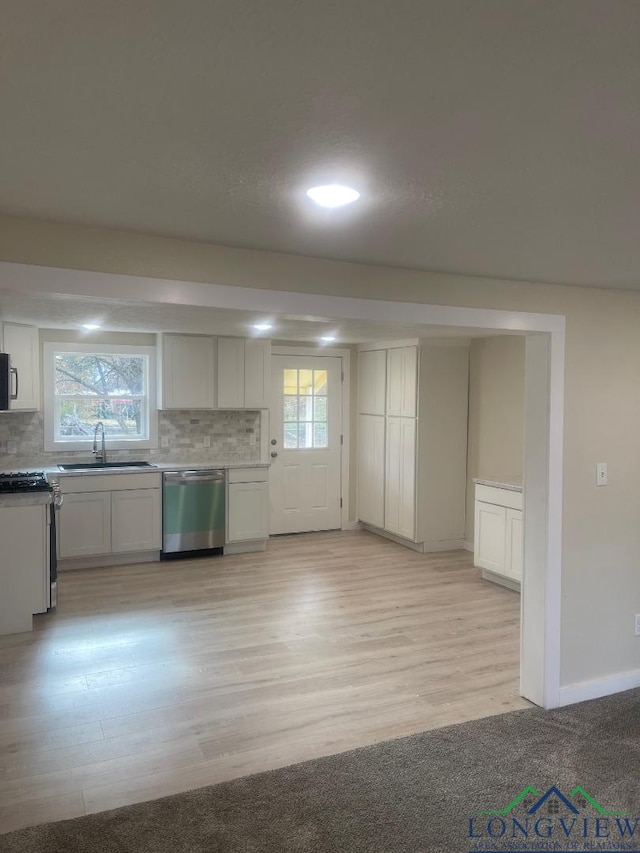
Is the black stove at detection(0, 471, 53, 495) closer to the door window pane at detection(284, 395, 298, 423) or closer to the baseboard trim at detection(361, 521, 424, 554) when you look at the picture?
the door window pane at detection(284, 395, 298, 423)

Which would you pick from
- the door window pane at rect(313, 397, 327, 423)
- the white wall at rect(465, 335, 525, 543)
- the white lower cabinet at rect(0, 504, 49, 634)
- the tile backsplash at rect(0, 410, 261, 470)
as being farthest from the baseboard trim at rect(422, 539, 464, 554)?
the white lower cabinet at rect(0, 504, 49, 634)

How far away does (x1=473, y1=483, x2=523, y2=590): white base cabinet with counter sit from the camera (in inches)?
198

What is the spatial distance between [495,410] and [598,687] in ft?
10.1

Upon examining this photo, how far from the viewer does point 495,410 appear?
239 inches

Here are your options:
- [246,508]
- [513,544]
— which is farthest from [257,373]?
[513,544]

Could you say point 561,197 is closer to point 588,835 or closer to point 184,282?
point 184,282

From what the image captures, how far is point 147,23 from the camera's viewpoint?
42.0 inches

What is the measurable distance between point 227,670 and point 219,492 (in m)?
2.57

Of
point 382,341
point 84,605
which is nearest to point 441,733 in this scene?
point 84,605

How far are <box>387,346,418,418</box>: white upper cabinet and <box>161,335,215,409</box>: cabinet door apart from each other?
1.85 metres

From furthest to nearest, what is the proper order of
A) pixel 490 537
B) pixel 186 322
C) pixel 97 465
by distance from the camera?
pixel 97 465 → pixel 490 537 → pixel 186 322

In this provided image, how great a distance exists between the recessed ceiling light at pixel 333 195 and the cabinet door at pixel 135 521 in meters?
4.32

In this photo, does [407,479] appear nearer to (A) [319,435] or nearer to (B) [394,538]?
(B) [394,538]

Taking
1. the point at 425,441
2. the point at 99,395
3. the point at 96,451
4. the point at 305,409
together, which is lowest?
the point at 96,451
